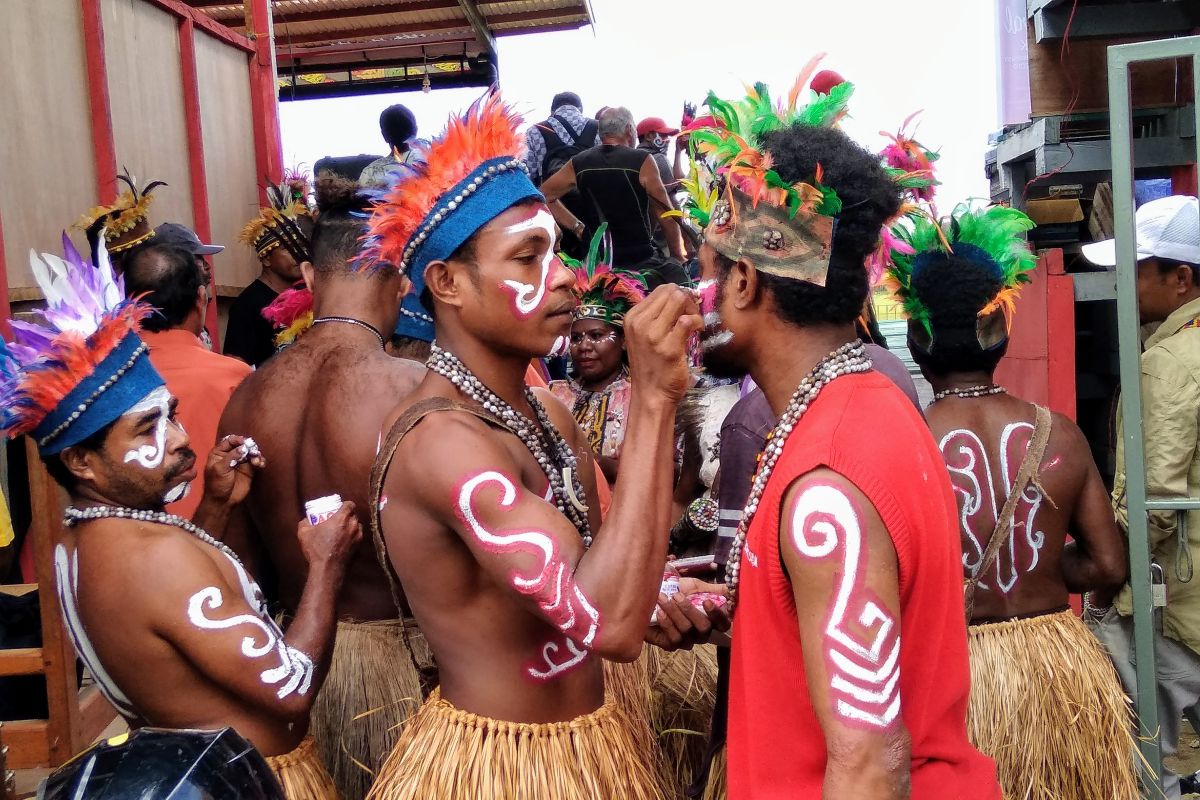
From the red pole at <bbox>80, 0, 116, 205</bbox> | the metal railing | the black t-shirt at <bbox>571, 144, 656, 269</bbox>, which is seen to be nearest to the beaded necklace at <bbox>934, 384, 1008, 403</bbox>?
the metal railing

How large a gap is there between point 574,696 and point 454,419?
75 cm

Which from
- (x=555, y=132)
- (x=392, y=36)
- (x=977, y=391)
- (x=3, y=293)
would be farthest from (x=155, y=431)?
(x=392, y=36)

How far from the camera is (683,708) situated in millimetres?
3479

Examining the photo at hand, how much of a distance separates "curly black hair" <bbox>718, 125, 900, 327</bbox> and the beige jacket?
2.28m

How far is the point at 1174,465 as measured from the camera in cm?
379

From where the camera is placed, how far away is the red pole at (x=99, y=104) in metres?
5.16

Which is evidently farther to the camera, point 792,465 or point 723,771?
point 723,771

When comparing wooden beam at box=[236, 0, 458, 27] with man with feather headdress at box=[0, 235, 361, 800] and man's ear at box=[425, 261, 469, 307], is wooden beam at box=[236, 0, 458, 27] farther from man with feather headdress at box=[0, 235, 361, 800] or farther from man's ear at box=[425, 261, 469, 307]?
man's ear at box=[425, 261, 469, 307]

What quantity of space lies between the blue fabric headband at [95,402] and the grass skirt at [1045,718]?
2.87 meters

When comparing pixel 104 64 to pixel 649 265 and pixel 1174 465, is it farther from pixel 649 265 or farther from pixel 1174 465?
→ pixel 1174 465

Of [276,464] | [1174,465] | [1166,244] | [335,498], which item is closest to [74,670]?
[276,464]

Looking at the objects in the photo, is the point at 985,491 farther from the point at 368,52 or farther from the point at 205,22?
the point at 368,52

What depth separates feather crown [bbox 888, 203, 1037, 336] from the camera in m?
3.63

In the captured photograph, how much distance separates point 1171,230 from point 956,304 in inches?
43.1
